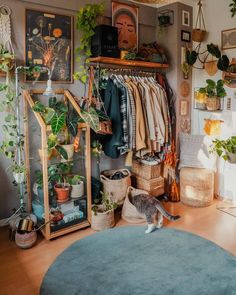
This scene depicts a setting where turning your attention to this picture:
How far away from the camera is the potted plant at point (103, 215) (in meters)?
3.11

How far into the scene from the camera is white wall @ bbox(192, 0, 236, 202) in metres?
3.66

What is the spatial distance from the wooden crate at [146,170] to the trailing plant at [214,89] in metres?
1.10

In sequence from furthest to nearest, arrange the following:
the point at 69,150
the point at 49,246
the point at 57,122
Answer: the point at 69,150
the point at 49,246
the point at 57,122

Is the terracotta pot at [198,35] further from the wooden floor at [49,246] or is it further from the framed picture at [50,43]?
the wooden floor at [49,246]

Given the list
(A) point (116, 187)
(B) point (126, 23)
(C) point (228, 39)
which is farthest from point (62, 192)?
(C) point (228, 39)

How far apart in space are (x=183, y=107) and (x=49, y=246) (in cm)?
245

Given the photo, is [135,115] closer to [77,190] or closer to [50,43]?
[77,190]

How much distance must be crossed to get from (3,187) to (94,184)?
959mm

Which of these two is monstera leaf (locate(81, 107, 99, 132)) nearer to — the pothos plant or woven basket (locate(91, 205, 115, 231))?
the pothos plant

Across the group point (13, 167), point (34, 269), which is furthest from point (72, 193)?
point (34, 269)

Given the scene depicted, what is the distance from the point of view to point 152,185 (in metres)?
3.72

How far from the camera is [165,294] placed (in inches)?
83.8

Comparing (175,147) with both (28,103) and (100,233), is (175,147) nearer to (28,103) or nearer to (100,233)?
(100,233)

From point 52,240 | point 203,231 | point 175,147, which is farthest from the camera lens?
point 175,147
